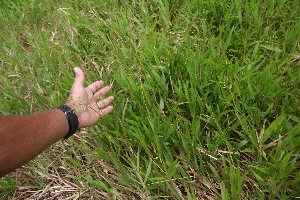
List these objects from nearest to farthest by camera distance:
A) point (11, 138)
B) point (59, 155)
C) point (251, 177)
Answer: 1. point (11, 138)
2. point (251, 177)
3. point (59, 155)

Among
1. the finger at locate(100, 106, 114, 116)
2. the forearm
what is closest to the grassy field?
the finger at locate(100, 106, 114, 116)

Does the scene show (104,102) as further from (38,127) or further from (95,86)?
(38,127)

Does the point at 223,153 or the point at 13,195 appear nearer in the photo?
the point at 223,153

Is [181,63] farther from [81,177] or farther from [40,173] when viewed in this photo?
[40,173]

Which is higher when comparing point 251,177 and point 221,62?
point 221,62

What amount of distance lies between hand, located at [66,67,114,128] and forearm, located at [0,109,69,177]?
0.09m

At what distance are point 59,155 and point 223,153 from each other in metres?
0.84

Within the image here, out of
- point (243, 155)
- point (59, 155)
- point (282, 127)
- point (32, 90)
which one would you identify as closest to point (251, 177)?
point (243, 155)

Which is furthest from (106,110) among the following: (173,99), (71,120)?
(173,99)

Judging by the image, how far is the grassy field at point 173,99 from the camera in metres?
1.28

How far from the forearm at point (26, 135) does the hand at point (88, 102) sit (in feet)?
0.30

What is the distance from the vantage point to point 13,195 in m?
1.53

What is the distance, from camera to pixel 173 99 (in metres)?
1.58

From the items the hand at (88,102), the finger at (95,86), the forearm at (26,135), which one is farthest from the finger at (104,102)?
the forearm at (26,135)
